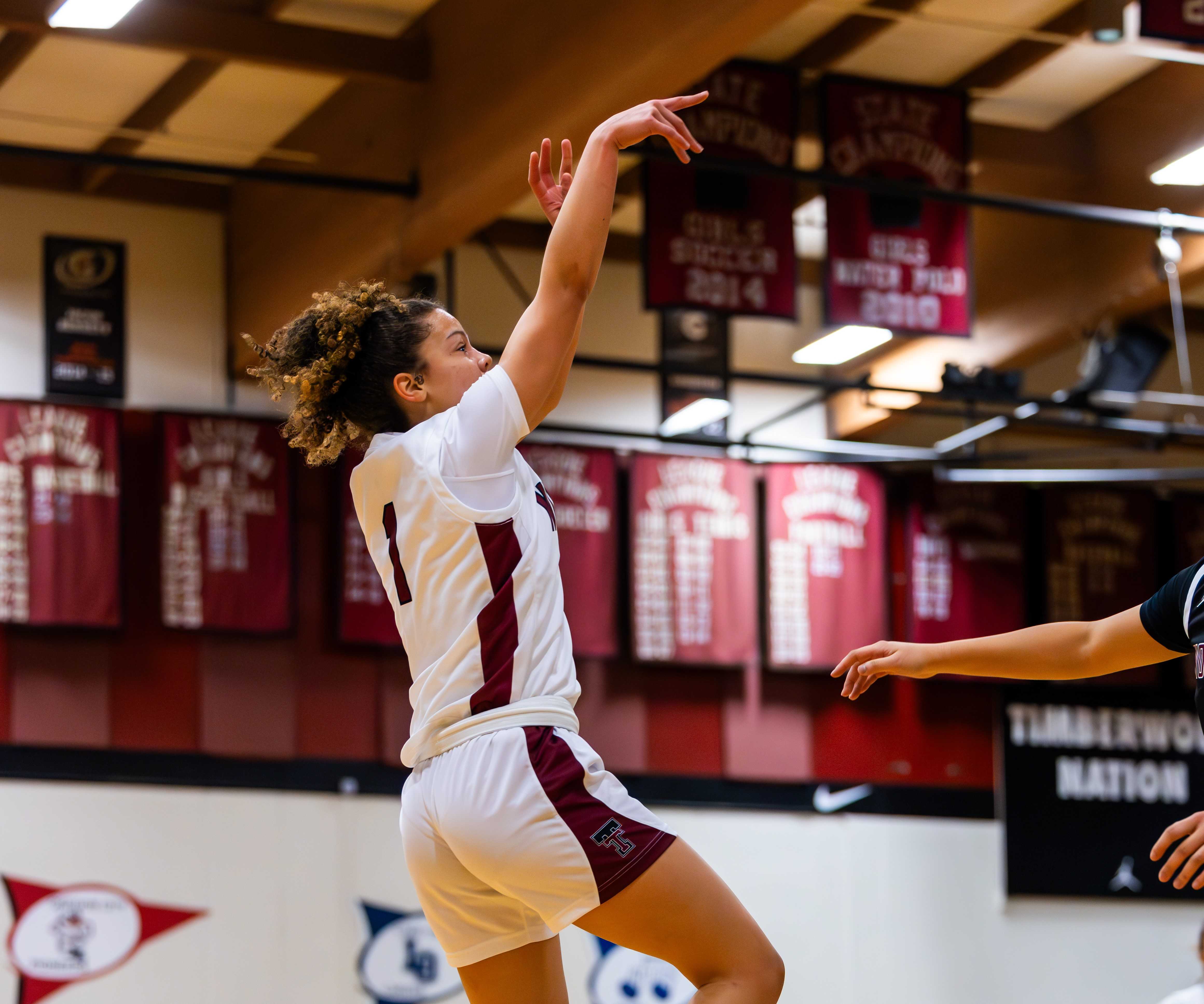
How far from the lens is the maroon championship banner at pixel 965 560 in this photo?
11.5 m

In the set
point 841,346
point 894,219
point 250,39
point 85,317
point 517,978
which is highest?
point 250,39

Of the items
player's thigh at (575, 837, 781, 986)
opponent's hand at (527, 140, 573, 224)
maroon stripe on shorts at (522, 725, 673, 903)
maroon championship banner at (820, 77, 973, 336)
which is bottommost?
player's thigh at (575, 837, 781, 986)

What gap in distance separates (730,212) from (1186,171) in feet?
8.83

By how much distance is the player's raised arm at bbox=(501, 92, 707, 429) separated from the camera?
10.7 feet

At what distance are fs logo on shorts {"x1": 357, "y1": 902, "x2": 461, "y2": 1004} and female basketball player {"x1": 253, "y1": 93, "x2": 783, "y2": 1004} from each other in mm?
6808

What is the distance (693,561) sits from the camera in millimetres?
10914

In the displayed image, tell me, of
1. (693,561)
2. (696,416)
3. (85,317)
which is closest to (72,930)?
(85,317)

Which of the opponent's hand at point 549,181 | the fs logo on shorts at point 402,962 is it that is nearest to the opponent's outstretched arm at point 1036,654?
the opponent's hand at point 549,181

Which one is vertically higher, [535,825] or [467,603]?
[467,603]

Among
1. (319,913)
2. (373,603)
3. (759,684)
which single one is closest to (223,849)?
(319,913)

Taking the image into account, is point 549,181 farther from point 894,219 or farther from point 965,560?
point 965,560

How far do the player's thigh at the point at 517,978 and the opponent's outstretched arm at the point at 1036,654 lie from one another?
793 millimetres

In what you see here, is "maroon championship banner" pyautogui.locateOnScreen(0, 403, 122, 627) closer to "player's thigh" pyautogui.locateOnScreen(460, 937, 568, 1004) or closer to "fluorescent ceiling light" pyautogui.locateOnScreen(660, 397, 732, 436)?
"fluorescent ceiling light" pyautogui.locateOnScreen(660, 397, 732, 436)

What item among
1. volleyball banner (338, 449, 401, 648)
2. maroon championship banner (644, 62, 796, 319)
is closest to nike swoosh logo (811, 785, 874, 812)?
volleyball banner (338, 449, 401, 648)
